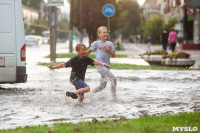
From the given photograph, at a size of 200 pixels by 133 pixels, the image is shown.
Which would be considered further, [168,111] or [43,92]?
[43,92]

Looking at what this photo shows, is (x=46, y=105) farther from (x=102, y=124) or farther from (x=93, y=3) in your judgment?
(x=93, y=3)

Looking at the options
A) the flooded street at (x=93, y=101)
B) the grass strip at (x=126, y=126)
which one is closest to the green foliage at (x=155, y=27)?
the flooded street at (x=93, y=101)

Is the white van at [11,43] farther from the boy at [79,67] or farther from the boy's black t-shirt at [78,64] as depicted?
the boy's black t-shirt at [78,64]

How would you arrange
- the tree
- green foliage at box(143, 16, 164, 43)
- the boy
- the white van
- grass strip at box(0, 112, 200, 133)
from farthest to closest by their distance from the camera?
the tree < green foliage at box(143, 16, 164, 43) < the white van < the boy < grass strip at box(0, 112, 200, 133)

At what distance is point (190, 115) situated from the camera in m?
7.20

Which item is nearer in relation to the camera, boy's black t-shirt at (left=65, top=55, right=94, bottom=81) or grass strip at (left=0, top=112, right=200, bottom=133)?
grass strip at (left=0, top=112, right=200, bottom=133)

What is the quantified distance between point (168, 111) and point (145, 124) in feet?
5.90

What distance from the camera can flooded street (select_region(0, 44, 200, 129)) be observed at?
779cm

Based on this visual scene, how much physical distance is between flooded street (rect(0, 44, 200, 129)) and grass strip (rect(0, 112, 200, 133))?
595 millimetres

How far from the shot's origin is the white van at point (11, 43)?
10992mm

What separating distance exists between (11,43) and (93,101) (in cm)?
259

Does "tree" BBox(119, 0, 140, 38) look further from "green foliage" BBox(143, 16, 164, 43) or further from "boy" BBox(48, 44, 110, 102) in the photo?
"boy" BBox(48, 44, 110, 102)

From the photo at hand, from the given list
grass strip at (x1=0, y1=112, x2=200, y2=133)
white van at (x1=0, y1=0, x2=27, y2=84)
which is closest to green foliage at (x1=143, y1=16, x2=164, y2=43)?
white van at (x1=0, y1=0, x2=27, y2=84)

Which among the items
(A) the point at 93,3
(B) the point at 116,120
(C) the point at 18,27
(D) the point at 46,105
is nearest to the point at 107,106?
(D) the point at 46,105
